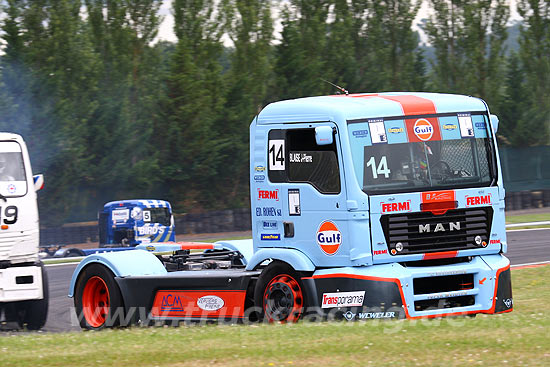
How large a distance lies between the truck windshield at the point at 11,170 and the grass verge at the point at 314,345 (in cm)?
316

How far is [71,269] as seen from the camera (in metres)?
22.1

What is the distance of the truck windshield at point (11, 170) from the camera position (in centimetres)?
1217

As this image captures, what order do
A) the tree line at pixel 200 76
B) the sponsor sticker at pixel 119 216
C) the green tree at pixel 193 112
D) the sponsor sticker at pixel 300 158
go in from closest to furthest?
the sponsor sticker at pixel 300 158, the sponsor sticker at pixel 119 216, the tree line at pixel 200 76, the green tree at pixel 193 112

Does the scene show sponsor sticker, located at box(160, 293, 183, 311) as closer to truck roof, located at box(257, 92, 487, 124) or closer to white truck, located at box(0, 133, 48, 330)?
white truck, located at box(0, 133, 48, 330)

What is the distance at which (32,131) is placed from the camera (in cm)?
3388

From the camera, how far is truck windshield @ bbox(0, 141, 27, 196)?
12.2 m

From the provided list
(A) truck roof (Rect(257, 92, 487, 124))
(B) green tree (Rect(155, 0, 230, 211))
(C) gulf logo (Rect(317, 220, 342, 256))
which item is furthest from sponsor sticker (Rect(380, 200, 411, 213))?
(B) green tree (Rect(155, 0, 230, 211))

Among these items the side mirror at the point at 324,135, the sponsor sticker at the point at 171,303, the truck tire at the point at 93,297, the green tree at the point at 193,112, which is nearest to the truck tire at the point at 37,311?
the truck tire at the point at 93,297

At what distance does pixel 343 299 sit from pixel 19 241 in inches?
201

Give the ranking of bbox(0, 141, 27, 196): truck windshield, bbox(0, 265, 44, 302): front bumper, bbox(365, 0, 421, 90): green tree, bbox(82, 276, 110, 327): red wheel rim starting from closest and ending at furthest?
1. bbox(82, 276, 110, 327): red wheel rim
2. bbox(0, 265, 44, 302): front bumper
3. bbox(0, 141, 27, 196): truck windshield
4. bbox(365, 0, 421, 90): green tree

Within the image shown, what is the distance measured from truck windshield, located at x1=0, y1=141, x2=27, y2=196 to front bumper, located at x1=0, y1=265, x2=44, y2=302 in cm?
108

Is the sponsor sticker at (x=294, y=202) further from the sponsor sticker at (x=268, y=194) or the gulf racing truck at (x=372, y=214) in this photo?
the sponsor sticker at (x=268, y=194)

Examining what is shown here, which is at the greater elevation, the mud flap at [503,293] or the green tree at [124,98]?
the green tree at [124,98]

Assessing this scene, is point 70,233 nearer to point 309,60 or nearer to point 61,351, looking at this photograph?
point 309,60
